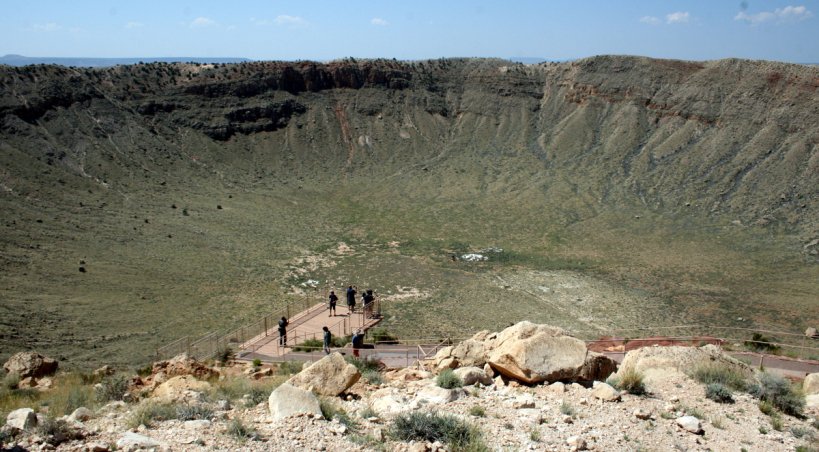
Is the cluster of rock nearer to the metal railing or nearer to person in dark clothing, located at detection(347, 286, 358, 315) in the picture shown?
the metal railing

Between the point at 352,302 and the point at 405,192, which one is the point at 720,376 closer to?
the point at 352,302

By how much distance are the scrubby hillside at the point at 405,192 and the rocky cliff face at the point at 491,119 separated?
0.69 feet

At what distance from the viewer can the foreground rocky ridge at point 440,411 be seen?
9273mm

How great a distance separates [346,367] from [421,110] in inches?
2285

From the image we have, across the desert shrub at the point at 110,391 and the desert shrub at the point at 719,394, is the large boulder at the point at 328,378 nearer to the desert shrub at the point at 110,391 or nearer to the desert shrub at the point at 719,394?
the desert shrub at the point at 110,391

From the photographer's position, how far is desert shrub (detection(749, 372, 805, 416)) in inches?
469

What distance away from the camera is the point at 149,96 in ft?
189

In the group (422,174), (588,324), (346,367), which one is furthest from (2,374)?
(422,174)

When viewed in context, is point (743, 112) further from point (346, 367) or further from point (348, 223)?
point (346, 367)

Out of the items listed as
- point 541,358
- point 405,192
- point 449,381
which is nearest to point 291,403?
point 449,381

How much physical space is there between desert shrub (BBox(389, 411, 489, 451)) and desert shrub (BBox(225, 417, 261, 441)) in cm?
208

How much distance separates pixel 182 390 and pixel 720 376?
11.3 m

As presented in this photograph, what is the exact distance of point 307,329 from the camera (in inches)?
960

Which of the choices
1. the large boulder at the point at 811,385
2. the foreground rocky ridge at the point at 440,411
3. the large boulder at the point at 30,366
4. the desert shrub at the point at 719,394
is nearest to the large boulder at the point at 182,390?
the foreground rocky ridge at the point at 440,411
